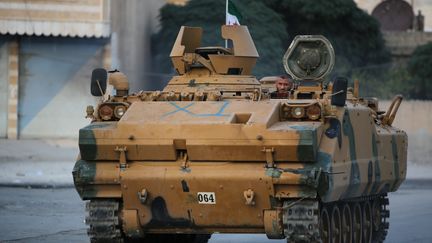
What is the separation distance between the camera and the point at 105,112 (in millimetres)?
14070

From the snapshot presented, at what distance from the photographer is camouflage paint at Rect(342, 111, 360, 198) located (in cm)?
1394

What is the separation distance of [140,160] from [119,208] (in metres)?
0.56

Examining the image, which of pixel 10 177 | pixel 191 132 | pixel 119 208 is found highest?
pixel 191 132

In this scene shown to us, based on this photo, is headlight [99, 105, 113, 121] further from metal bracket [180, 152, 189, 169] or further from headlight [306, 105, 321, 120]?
headlight [306, 105, 321, 120]

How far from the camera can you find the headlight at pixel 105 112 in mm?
14055

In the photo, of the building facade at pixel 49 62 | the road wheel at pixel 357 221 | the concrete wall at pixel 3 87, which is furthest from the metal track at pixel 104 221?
the concrete wall at pixel 3 87

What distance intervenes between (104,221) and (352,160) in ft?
9.04

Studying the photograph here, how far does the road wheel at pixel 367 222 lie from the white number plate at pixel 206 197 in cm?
324

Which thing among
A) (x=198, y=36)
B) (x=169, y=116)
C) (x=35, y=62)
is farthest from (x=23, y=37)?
(x=169, y=116)

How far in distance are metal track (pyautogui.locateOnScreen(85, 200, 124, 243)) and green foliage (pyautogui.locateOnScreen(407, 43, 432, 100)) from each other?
2257 cm

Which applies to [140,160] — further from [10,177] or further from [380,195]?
[10,177]

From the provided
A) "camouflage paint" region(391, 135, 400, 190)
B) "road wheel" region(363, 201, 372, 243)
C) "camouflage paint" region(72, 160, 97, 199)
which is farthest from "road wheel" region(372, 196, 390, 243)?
"camouflage paint" region(72, 160, 97, 199)

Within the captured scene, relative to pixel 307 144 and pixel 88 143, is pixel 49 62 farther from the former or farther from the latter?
pixel 307 144

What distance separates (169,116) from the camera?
13.7 m
